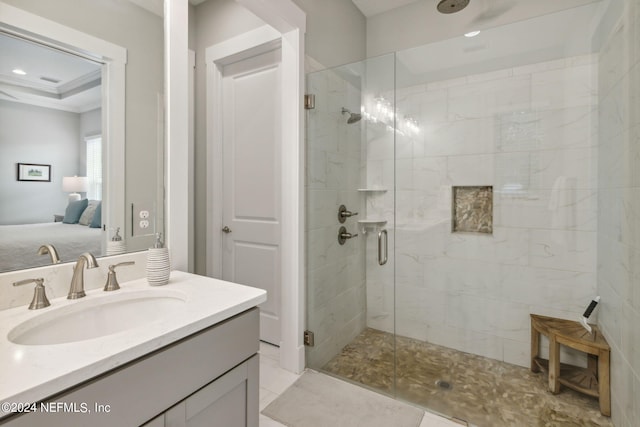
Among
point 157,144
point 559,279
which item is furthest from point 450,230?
point 157,144

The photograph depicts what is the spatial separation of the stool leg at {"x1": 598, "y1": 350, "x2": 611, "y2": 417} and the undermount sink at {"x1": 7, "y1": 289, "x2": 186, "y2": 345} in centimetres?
202

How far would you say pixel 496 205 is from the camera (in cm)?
218

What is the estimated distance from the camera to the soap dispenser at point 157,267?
1201 millimetres

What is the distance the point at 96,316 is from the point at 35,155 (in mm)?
572

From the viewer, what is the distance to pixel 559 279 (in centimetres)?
199

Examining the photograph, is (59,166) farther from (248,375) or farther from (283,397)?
(283,397)

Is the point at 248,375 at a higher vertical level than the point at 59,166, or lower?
lower

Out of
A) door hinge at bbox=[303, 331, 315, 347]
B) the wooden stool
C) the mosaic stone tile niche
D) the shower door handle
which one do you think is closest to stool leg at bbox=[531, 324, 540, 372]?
the wooden stool

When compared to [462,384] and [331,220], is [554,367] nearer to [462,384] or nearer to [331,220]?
[462,384]

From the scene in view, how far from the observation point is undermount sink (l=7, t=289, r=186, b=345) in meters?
0.89

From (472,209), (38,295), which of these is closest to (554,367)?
(472,209)

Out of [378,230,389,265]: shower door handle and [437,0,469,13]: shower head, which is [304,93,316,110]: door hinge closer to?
[378,230,389,265]: shower door handle

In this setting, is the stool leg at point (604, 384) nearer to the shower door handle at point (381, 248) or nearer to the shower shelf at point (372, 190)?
the shower door handle at point (381, 248)

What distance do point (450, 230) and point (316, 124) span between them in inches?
49.4
